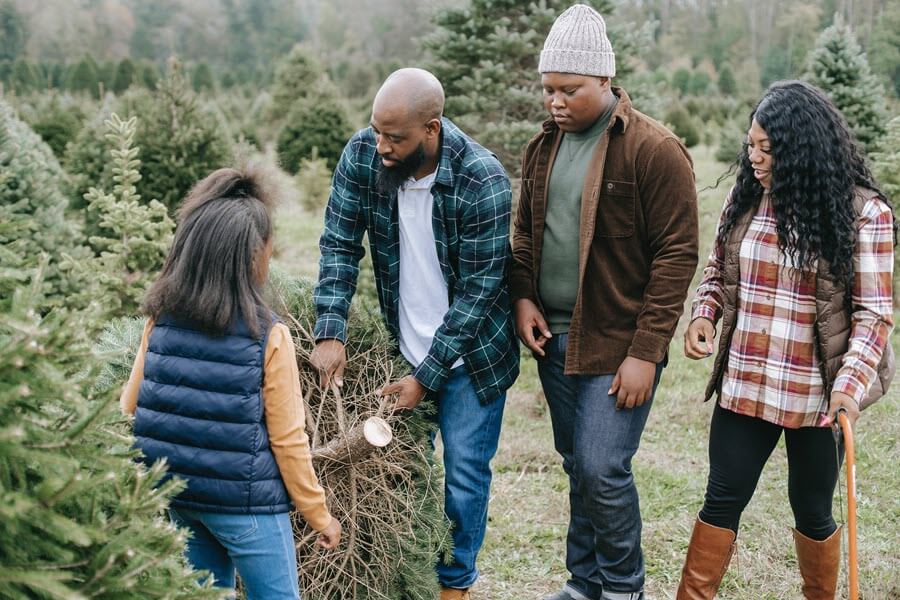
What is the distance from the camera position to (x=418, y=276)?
10.3 feet

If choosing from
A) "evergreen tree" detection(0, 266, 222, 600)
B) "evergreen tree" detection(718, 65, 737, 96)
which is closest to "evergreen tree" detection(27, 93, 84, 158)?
"evergreen tree" detection(0, 266, 222, 600)

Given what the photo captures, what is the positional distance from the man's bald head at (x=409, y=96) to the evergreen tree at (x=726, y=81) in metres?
28.9

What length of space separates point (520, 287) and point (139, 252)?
307 cm

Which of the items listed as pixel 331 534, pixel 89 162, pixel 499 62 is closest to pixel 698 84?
pixel 499 62

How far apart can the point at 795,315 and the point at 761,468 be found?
0.56m

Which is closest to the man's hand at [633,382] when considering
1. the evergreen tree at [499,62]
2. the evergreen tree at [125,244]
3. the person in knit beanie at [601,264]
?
the person in knit beanie at [601,264]

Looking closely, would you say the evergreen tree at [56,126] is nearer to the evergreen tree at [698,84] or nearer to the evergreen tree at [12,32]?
the evergreen tree at [12,32]

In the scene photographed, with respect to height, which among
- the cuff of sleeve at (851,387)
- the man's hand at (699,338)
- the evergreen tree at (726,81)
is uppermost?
the man's hand at (699,338)

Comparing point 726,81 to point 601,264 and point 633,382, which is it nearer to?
point 601,264

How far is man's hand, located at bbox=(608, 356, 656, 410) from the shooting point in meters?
2.96

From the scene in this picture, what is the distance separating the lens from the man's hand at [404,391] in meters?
3.03

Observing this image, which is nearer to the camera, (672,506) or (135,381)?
(135,381)

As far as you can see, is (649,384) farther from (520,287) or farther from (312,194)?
(312,194)

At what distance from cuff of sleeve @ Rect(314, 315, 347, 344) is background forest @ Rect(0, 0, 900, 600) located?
0.29 m
